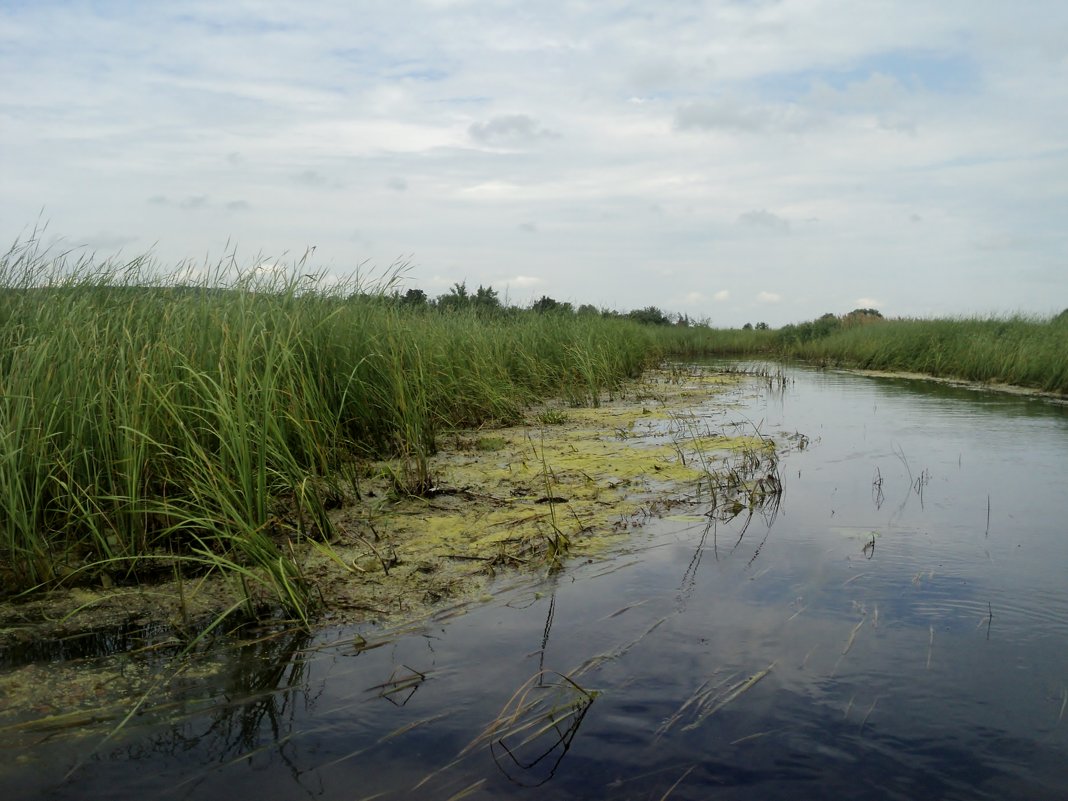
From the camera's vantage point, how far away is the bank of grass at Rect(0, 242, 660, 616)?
2.90 meters

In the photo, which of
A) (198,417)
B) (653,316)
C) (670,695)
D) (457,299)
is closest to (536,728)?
(670,695)

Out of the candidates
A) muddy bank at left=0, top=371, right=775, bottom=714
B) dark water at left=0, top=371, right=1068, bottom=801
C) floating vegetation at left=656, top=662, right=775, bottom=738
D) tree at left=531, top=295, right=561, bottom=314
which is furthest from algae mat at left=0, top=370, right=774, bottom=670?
tree at left=531, top=295, right=561, bottom=314

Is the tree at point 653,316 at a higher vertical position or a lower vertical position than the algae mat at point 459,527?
higher

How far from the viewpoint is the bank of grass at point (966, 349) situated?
446 inches

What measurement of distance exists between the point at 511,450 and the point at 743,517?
6.84 ft

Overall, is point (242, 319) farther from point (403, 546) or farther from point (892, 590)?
point (892, 590)

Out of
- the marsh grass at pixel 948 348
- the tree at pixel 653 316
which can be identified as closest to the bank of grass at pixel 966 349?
the marsh grass at pixel 948 348

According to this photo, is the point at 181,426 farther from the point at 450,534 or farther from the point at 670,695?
the point at 670,695

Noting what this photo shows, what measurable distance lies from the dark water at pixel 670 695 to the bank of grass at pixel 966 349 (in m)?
9.02

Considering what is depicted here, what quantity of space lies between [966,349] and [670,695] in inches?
539

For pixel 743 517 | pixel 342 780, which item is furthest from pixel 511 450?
pixel 342 780

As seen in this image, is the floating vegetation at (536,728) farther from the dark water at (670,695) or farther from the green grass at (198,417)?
the green grass at (198,417)

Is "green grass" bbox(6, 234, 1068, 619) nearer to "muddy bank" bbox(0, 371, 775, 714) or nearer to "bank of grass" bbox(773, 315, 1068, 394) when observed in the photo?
"muddy bank" bbox(0, 371, 775, 714)

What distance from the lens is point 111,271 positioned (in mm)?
5059
